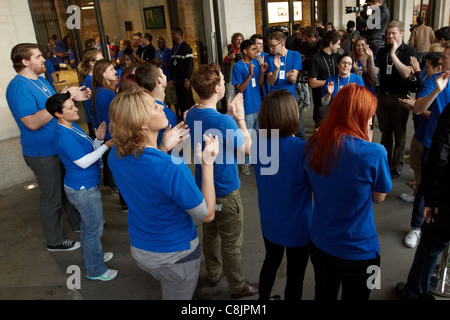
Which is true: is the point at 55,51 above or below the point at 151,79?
above

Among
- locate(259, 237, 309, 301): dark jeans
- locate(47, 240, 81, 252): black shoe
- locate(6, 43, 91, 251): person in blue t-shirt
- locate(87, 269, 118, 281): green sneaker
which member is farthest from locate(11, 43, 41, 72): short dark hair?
locate(259, 237, 309, 301): dark jeans

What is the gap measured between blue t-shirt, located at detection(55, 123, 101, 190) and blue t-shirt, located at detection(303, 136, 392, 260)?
173cm

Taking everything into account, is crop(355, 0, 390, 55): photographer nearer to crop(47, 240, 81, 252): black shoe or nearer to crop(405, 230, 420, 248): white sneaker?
crop(405, 230, 420, 248): white sneaker

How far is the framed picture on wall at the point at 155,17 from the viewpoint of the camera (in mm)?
7996

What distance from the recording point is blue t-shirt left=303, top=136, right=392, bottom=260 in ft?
5.48

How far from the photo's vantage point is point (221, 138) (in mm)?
2281

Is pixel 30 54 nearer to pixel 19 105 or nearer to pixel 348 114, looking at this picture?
pixel 19 105

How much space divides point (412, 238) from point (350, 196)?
5.96 ft

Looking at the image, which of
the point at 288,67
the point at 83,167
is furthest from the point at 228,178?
the point at 288,67

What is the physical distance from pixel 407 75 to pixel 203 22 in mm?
4760

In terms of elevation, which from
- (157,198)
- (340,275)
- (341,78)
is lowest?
(340,275)

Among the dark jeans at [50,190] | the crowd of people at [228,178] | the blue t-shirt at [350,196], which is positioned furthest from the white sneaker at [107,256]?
the blue t-shirt at [350,196]

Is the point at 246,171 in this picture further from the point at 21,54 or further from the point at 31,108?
the point at 21,54
